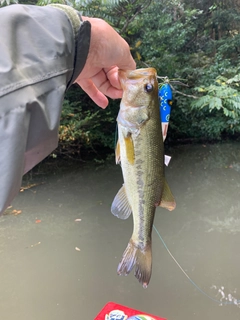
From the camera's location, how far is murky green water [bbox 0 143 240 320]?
2.79m

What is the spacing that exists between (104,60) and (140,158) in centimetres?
37

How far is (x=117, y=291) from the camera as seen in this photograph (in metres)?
2.93

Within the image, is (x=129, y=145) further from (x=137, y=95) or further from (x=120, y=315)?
(x=120, y=315)

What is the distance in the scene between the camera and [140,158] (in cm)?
120

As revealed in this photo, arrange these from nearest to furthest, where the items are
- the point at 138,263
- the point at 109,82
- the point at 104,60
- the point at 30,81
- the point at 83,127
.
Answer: the point at 30,81, the point at 104,60, the point at 138,263, the point at 109,82, the point at 83,127

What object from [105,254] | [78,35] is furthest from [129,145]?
[105,254]

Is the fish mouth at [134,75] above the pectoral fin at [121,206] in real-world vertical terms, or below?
above

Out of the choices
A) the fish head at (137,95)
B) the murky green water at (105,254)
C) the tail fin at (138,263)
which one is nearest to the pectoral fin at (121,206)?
the tail fin at (138,263)

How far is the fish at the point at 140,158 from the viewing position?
1185mm

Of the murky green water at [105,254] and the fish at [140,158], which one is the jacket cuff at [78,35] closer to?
the fish at [140,158]

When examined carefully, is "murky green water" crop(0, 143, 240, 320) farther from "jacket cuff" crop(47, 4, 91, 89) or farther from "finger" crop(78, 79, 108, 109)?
"jacket cuff" crop(47, 4, 91, 89)

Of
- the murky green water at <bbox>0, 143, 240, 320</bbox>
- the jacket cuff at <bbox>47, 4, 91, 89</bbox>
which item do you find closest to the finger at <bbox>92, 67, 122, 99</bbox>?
the jacket cuff at <bbox>47, 4, 91, 89</bbox>

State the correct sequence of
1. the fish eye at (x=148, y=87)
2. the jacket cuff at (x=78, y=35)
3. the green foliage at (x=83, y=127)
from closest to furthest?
the jacket cuff at (x=78, y=35) → the fish eye at (x=148, y=87) → the green foliage at (x=83, y=127)

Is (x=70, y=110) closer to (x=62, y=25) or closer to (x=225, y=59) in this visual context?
(x=225, y=59)
